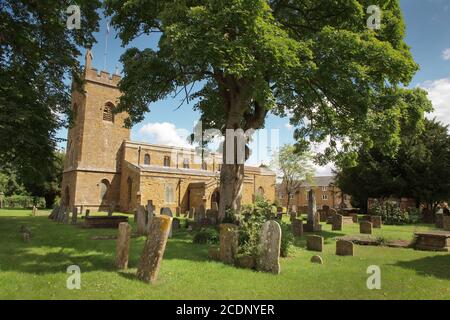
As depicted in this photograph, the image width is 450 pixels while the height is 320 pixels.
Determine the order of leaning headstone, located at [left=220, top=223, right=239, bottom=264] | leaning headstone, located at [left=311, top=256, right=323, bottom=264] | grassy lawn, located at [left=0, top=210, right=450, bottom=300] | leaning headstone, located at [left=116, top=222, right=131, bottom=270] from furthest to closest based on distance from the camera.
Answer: leaning headstone, located at [left=311, top=256, right=323, bottom=264] → leaning headstone, located at [left=220, top=223, right=239, bottom=264] → leaning headstone, located at [left=116, top=222, right=131, bottom=270] → grassy lawn, located at [left=0, top=210, right=450, bottom=300]

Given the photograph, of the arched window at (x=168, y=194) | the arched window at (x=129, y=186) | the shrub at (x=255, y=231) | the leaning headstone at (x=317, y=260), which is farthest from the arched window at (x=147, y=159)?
the leaning headstone at (x=317, y=260)

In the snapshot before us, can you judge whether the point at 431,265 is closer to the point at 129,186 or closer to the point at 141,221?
the point at 141,221

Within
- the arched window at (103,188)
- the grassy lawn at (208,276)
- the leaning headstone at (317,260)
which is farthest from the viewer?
the arched window at (103,188)

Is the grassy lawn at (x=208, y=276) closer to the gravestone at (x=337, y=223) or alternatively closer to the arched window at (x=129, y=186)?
the gravestone at (x=337, y=223)

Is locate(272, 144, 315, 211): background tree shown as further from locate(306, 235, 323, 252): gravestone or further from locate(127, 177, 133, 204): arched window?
locate(306, 235, 323, 252): gravestone

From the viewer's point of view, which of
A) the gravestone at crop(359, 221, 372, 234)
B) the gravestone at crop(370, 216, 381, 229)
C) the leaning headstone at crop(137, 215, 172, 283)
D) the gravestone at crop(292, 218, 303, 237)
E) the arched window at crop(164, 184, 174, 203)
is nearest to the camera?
the leaning headstone at crop(137, 215, 172, 283)

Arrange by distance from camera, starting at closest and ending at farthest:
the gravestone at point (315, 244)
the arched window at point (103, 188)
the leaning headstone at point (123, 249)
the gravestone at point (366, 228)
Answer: the leaning headstone at point (123, 249) < the gravestone at point (315, 244) < the gravestone at point (366, 228) < the arched window at point (103, 188)

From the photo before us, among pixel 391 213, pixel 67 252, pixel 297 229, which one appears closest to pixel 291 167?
pixel 391 213

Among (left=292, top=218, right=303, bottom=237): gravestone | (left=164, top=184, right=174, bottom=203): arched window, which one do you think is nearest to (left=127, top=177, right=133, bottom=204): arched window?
(left=164, top=184, right=174, bottom=203): arched window

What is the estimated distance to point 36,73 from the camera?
1599 centimetres

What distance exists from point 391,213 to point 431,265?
53.9 feet

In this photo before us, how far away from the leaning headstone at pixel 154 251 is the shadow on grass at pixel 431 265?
6.53m

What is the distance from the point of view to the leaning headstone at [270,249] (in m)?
8.30

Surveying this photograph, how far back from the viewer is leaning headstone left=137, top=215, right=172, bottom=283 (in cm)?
710
